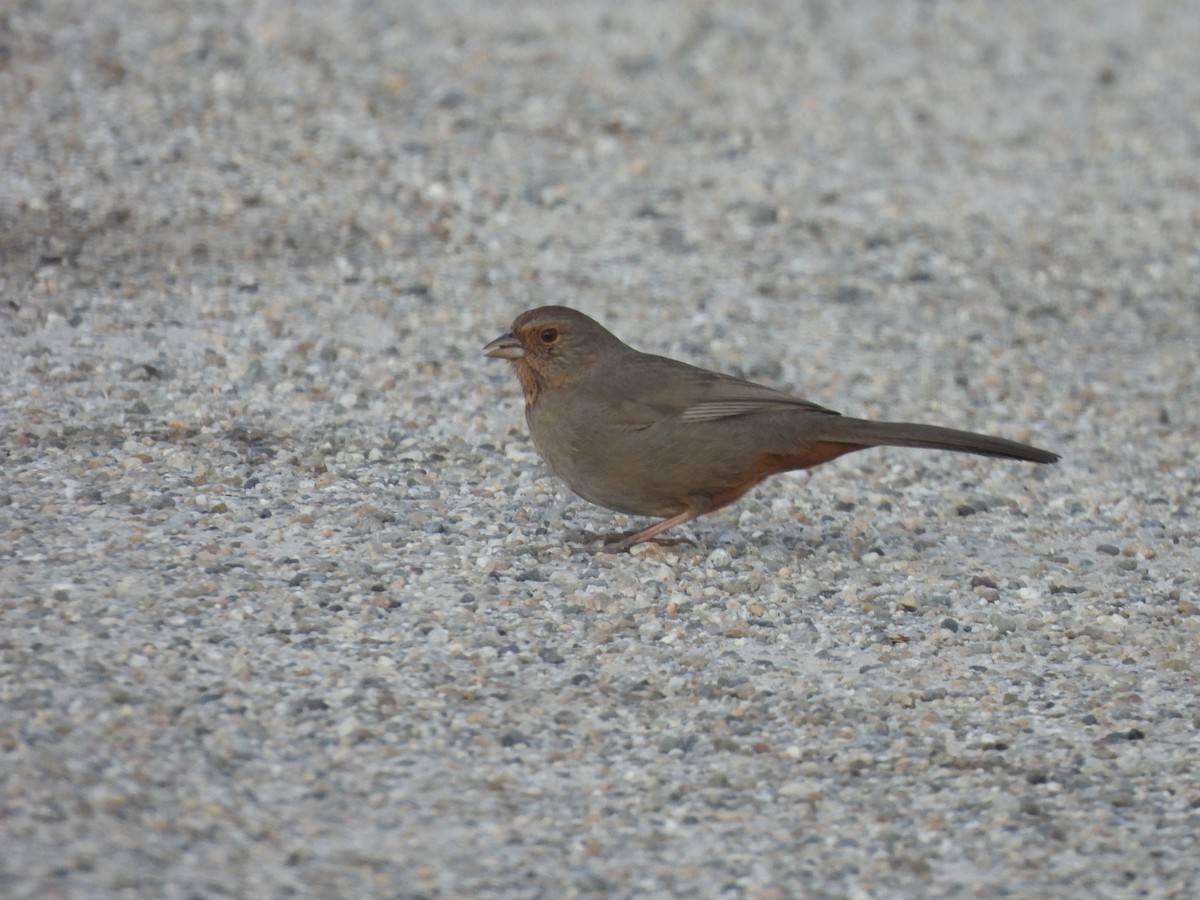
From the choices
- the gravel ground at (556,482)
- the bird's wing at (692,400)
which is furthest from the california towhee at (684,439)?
the gravel ground at (556,482)

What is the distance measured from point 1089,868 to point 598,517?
8.18ft

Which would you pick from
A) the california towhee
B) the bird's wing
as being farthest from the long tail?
the bird's wing

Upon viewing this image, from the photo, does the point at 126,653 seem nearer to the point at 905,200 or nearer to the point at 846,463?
the point at 846,463

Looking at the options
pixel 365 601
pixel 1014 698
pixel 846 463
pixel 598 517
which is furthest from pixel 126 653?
pixel 846 463

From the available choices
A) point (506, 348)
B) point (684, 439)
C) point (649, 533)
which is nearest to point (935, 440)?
point (684, 439)

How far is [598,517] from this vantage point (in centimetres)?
603

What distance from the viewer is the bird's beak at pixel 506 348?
19.1 feet

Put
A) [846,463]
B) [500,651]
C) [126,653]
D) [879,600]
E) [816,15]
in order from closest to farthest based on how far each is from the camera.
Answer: [126,653], [500,651], [879,600], [846,463], [816,15]

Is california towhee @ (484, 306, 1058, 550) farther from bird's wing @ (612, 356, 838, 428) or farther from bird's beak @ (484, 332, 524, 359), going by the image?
bird's beak @ (484, 332, 524, 359)

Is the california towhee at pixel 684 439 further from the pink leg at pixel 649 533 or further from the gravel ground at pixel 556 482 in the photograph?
the gravel ground at pixel 556 482

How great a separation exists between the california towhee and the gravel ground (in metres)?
0.23

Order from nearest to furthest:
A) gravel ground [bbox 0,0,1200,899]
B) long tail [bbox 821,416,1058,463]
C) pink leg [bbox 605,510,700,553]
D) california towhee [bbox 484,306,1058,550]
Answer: gravel ground [bbox 0,0,1200,899] → long tail [bbox 821,416,1058,463] → california towhee [bbox 484,306,1058,550] → pink leg [bbox 605,510,700,553]

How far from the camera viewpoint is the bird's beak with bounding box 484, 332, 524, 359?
19.1 feet

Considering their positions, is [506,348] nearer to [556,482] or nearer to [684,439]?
[556,482]
